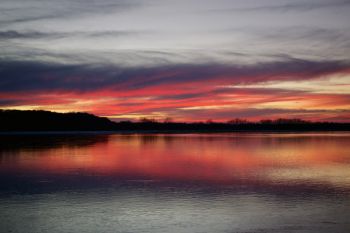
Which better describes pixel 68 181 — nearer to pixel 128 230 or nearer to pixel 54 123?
pixel 128 230

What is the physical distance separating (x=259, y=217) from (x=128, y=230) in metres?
3.05

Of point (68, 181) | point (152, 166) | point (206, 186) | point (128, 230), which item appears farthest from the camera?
point (152, 166)

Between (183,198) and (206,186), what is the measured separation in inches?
94.7

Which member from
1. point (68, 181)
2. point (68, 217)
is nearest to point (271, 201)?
point (68, 217)

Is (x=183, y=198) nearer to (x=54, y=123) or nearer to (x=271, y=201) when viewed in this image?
(x=271, y=201)

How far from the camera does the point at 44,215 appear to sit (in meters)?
10.0

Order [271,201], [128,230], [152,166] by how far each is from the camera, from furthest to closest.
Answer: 1. [152,166]
2. [271,201]
3. [128,230]

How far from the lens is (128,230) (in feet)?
28.8

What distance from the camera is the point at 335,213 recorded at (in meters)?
10.2

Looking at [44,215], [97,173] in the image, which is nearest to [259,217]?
[44,215]

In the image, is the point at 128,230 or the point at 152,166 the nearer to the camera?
the point at 128,230

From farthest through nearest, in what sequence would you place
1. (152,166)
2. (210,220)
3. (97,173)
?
(152,166) → (97,173) → (210,220)

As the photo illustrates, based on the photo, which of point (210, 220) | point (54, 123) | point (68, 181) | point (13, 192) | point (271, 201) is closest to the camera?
point (210, 220)

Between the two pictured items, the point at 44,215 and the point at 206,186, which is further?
the point at 206,186
